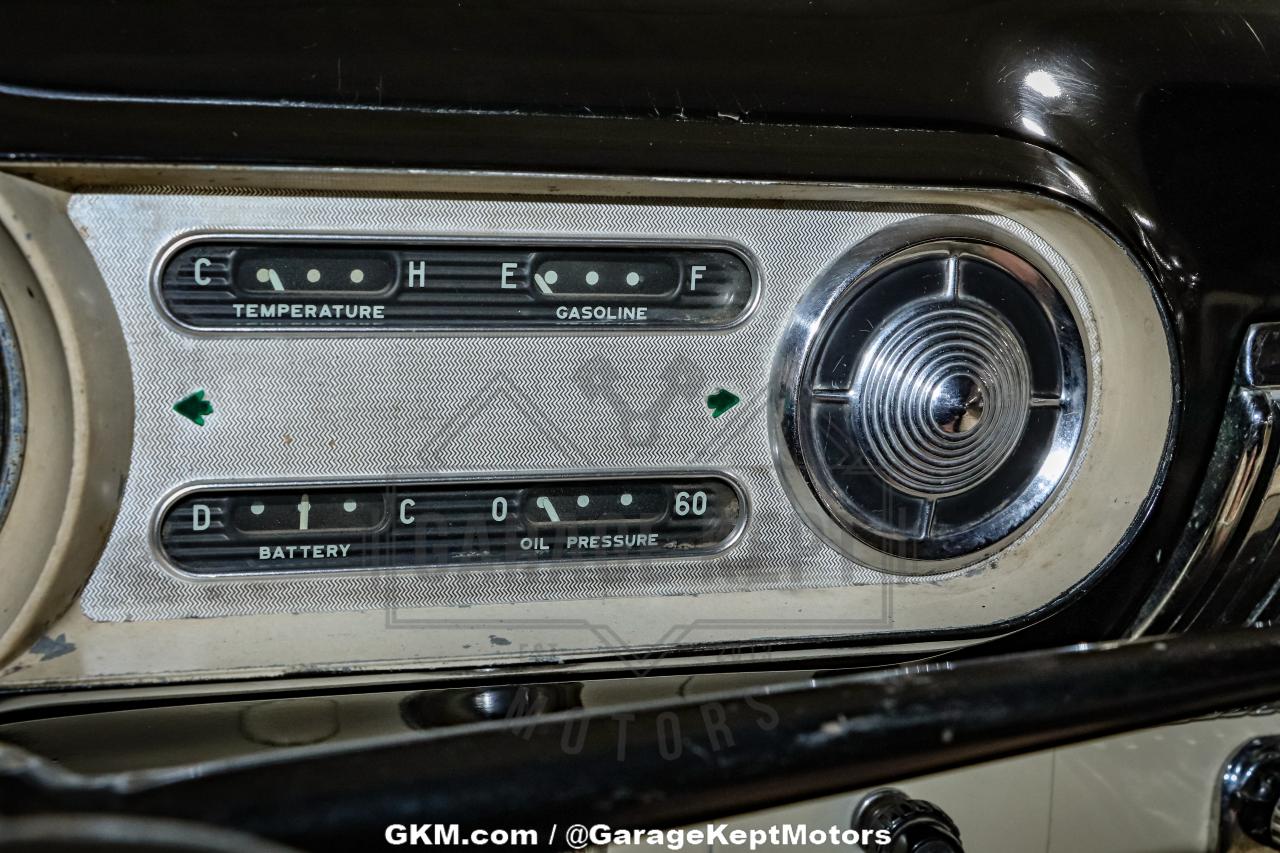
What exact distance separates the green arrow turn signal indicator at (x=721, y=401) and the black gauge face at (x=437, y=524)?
0.05 m

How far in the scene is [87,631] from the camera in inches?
26.2

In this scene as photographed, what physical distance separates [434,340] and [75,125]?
232mm

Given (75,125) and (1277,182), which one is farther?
(1277,182)

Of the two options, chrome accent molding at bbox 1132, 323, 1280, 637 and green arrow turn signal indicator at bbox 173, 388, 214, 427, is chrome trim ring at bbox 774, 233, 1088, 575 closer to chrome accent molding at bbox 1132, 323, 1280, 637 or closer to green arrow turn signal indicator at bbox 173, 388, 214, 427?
chrome accent molding at bbox 1132, 323, 1280, 637

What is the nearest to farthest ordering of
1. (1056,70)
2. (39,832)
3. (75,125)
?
(39,832) → (75,125) → (1056,70)

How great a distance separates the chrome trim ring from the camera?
0.73m

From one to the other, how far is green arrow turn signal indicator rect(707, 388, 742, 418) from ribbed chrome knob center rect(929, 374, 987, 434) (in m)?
0.14

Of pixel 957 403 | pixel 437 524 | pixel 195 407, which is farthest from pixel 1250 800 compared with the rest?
pixel 195 407

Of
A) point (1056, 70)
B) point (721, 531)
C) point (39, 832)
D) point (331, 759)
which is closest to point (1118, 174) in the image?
point (1056, 70)

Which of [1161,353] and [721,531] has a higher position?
[1161,353]

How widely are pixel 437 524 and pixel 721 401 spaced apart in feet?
0.69

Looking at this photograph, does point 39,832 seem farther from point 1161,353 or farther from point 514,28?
point 1161,353

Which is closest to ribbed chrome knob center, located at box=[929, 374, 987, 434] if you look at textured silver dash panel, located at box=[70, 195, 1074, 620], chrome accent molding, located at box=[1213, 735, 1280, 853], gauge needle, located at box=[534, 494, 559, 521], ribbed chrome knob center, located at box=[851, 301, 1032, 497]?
ribbed chrome knob center, located at box=[851, 301, 1032, 497]

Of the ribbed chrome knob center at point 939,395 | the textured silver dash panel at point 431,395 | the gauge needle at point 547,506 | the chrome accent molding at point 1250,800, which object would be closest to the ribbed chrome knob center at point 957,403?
the ribbed chrome knob center at point 939,395
